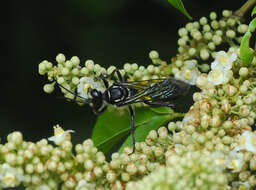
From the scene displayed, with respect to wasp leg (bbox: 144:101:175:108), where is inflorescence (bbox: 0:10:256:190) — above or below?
below

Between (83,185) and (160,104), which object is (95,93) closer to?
(160,104)

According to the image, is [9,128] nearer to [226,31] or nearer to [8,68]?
[8,68]

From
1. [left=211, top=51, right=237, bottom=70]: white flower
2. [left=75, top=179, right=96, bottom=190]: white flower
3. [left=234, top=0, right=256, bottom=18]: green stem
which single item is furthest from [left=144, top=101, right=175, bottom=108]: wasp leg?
[left=75, top=179, right=96, bottom=190]: white flower

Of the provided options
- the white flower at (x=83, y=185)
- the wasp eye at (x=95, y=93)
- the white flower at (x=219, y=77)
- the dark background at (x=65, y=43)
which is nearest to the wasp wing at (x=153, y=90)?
the wasp eye at (x=95, y=93)

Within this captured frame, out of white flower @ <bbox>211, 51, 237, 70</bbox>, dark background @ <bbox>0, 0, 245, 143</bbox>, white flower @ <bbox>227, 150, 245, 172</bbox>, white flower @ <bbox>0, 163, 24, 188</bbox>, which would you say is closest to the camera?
white flower @ <bbox>0, 163, 24, 188</bbox>

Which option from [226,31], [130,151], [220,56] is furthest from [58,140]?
[226,31]

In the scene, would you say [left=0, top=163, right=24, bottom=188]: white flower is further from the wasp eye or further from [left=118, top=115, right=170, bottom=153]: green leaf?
[left=118, top=115, right=170, bottom=153]: green leaf

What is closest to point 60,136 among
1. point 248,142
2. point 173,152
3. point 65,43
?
point 173,152
